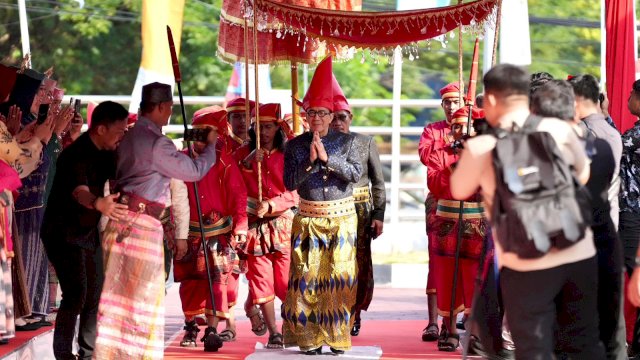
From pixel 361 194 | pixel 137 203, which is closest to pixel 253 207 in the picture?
pixel 361 194

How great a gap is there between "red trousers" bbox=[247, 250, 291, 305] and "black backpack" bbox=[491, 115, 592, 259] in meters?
4.53

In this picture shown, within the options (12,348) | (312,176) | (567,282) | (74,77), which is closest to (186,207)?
(312,176)

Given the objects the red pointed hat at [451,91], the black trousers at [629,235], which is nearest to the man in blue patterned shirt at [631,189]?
the black trousers at [629,235]

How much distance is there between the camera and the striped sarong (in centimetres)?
879

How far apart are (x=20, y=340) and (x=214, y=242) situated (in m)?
1.84

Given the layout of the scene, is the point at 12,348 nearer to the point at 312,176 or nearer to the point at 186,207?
the point at 186,207

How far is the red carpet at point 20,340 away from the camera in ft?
31.2

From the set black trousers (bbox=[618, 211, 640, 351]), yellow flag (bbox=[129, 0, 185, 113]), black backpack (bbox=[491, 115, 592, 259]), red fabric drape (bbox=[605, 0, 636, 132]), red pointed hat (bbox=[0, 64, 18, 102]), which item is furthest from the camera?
yellow flag (bbox=[129, 0, 185, 113])

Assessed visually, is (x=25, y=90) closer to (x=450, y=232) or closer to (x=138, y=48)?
(x=450, y=232)

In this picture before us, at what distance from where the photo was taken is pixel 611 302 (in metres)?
7.65

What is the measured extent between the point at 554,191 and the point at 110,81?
23.5 m

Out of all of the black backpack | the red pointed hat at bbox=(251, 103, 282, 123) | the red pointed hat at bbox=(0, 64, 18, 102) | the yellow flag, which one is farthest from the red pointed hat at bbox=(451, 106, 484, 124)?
the yellow flag

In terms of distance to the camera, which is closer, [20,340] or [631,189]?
[631,189]

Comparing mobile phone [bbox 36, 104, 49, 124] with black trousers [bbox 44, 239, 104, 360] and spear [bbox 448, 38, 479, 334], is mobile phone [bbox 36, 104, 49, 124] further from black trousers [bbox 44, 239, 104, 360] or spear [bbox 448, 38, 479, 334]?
spear [bbox 448, 38, 479, 334]
